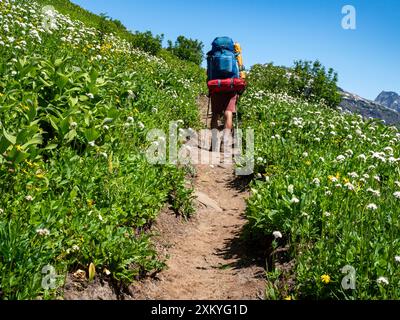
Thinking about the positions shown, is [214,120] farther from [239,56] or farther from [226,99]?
[239,56]

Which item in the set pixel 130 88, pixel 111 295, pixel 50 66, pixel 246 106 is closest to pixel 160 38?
pixel 246 106

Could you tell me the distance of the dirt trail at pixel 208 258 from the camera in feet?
17.4

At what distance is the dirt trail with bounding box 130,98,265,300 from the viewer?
5309 millimetres

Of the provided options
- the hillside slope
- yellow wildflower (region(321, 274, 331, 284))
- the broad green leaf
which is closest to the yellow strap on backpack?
the hillside slope

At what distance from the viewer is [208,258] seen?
635 centimetres

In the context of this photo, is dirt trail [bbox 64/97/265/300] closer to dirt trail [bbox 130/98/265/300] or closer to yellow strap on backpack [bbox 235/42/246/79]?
dirt trail [bbox 130/98/265/300]

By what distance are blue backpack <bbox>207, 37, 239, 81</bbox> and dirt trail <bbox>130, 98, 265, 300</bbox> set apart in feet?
11.9

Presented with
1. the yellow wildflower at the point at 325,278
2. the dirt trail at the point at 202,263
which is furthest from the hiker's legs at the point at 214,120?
the yellow wildflower at the point at 325,278

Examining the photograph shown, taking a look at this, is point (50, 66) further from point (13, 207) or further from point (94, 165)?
point (13, 207)

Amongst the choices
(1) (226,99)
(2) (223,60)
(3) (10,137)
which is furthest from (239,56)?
(3) (10,137)

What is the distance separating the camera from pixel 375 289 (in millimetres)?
4449

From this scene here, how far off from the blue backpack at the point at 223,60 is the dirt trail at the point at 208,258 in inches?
143

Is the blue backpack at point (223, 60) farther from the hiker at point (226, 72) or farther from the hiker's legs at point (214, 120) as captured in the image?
the hiker's legs at point (214, 120)

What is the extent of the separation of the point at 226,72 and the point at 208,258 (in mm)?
6118
